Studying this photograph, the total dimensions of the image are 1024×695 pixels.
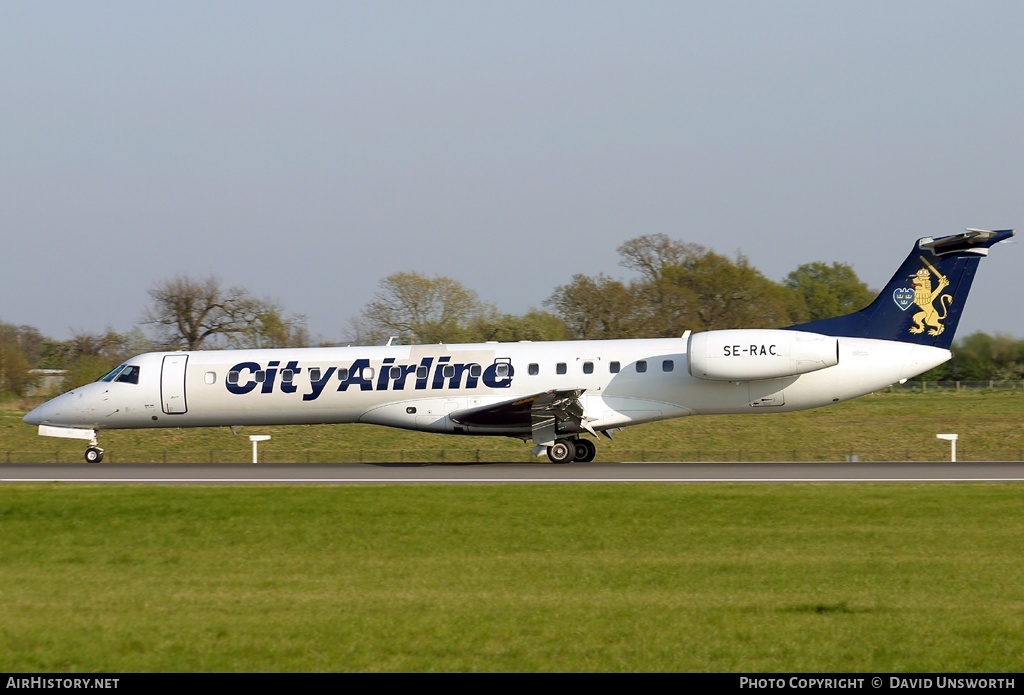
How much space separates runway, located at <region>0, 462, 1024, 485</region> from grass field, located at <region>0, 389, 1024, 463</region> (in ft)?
21.1

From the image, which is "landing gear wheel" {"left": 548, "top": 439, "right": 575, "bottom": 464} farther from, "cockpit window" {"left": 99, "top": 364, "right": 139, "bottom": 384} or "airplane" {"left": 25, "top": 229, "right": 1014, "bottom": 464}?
"cockpit window" {"left": 99, "top": 364, "right": 139, "bottom": 384}

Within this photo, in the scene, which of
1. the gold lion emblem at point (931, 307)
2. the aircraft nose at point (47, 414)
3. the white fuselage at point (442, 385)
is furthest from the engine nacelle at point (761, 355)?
the aircraft nose at point (47, 414)

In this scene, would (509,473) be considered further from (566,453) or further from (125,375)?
(125,375)

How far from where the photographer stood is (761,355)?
25.6 m

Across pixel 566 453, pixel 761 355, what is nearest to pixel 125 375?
pixel 566 453

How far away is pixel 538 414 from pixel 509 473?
2.73m

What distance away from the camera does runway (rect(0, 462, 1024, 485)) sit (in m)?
21.8

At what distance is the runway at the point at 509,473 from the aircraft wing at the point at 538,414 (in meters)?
0.96

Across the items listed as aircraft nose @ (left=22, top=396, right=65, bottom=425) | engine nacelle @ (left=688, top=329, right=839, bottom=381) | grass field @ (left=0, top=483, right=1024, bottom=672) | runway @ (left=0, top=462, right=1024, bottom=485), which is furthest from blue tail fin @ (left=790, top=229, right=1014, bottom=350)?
aircraft nose @ (left=22, top=396, right=65, bottom=425)

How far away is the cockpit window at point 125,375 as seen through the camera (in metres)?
28.6
